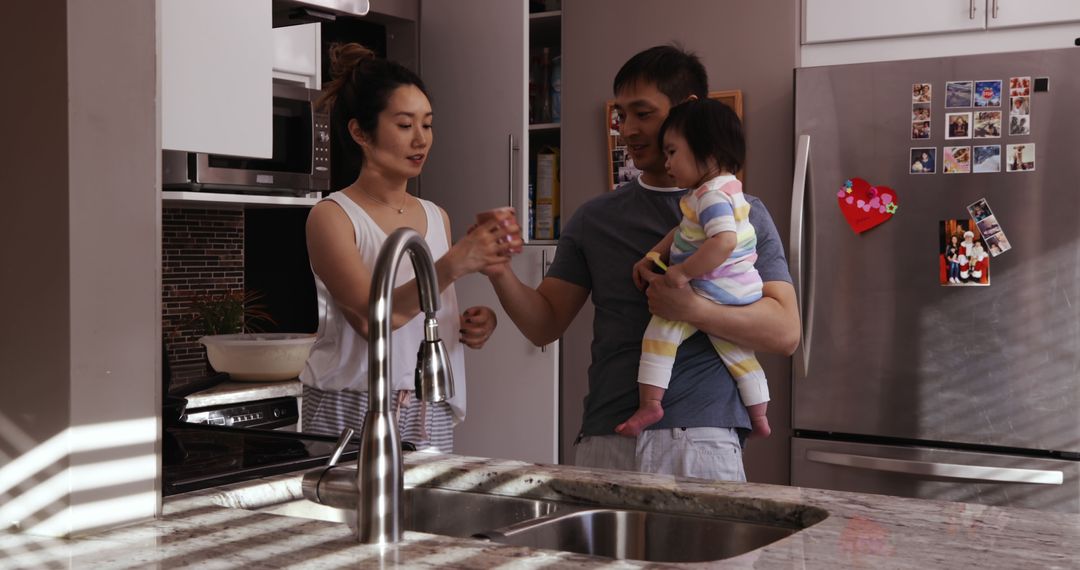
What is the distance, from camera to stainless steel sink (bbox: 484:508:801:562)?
1312 millimetres

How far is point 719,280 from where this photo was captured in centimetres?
185

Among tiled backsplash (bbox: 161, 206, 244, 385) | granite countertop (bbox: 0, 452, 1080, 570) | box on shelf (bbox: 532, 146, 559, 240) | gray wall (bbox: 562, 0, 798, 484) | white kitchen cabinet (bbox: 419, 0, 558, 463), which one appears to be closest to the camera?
granite countertop (bbox: 0, 452, 1080, 570)

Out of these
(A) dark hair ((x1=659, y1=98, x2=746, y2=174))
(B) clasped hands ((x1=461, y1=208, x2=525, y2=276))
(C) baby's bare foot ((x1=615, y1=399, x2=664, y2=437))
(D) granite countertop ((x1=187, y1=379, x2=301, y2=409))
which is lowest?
(D) granite countertop ((x1=187, y1=379, x2=301, y2=409))

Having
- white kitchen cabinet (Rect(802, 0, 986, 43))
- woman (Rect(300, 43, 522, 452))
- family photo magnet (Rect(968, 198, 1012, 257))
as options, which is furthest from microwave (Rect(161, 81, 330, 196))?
family photo magnet (Rect(968, 198, 1012, 257))

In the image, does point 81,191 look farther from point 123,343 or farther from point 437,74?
point 437,74

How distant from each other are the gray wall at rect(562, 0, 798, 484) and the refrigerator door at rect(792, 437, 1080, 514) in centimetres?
17

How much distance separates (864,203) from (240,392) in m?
1.78

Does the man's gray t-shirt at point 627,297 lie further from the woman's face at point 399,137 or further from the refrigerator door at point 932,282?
the refrigerator door at point 932,282

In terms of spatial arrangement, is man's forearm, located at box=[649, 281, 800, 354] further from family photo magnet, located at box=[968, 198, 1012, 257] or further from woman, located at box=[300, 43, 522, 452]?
family photo magnet, located at box=[968, 198, 1012, 257]

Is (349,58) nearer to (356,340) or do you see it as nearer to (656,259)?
(356,340)

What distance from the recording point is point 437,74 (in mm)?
3777

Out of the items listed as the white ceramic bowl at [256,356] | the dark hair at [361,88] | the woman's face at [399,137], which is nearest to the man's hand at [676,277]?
the woman's face at [399,137]

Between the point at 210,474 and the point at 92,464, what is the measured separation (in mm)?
279

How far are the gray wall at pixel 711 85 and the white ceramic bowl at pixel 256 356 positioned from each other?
98 cm
